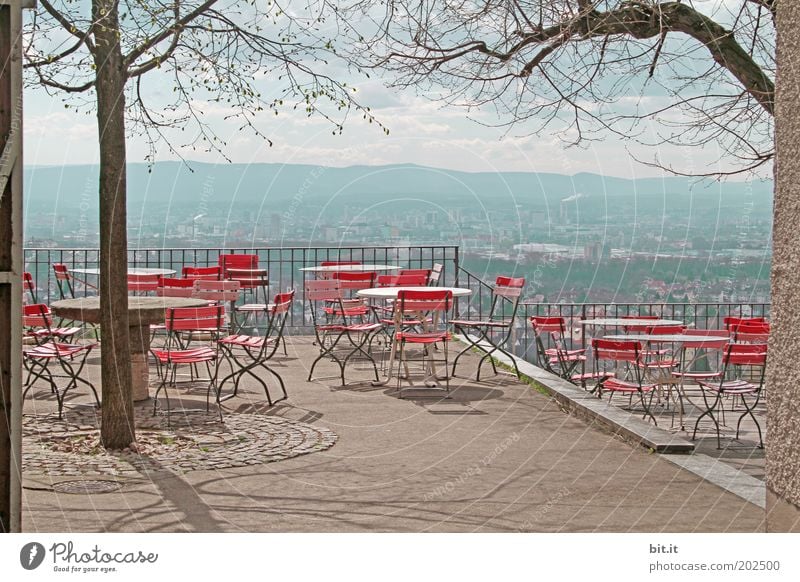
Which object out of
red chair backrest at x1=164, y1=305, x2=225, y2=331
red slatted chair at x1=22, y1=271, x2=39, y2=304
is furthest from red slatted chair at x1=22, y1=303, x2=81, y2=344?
red chair backrest at x1=164, y1=305, x2=225, y2=331

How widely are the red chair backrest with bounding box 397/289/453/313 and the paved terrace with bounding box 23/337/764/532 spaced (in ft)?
3.52

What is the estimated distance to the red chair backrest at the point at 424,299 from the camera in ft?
34.8

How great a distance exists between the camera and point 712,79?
964 centimetres

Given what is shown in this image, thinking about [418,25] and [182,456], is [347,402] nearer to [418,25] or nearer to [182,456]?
[182,456]

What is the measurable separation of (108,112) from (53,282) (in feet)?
32.0

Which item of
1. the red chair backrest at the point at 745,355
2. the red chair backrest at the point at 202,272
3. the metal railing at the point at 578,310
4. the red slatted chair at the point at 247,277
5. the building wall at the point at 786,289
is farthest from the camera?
the metal railing at the point at 578,310

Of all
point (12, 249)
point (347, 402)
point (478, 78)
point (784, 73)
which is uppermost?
point (478, 78)

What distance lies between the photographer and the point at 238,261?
50.6ft

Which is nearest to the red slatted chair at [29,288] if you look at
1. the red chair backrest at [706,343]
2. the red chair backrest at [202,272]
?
the red chair backrest at [202,272]

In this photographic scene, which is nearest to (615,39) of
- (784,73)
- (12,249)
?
(784,73)

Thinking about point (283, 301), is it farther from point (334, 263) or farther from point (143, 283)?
point (334, 263)

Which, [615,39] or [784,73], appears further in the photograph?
[615,39]

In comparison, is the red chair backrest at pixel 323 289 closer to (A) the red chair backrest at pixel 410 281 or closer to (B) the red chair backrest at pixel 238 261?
(A) the red chair backrest at pixel 410 281
